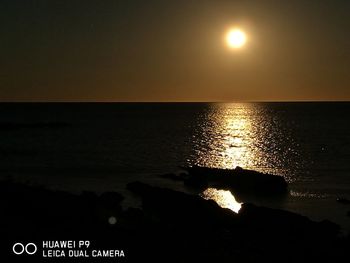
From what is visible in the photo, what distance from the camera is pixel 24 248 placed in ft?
65.7

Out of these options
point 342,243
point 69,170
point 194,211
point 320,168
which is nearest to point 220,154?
point 320,168

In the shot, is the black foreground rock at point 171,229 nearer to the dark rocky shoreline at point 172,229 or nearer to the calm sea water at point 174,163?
the dark rocky shoreline at point 172,229

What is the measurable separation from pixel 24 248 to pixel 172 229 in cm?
864

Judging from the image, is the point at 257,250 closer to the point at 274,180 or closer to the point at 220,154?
the point at 274,180

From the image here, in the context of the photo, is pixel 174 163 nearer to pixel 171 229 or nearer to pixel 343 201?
pixel 343 201

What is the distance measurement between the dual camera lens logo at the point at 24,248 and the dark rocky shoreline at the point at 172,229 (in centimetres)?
33

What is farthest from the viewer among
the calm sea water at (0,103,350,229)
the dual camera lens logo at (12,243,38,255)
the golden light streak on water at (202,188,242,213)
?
the calm sea water at (0,103,350,229)

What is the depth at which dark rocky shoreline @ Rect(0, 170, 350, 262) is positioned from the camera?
71.6 ft

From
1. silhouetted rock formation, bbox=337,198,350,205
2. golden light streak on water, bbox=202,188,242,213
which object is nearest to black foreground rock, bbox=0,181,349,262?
golden light streak on water, bbox=202,188,242,213

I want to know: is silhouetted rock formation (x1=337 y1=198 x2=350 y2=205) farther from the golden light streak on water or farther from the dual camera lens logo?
the dual camera lens logo

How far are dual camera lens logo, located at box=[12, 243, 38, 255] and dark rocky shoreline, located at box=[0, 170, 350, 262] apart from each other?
1.10 feet

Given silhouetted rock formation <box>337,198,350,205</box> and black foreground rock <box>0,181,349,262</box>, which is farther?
silhouetted rock formation <box>337,198,350,205</box>

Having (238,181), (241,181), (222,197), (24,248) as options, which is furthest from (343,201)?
(24,248)

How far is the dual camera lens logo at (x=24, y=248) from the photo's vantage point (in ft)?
64.5
